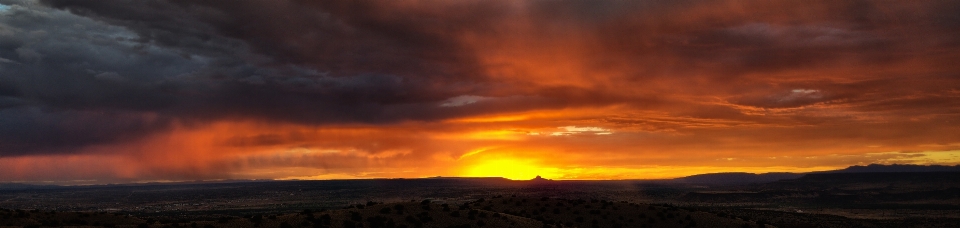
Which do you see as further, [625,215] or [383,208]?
[625,215]

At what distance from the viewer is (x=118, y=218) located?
78.6 meters

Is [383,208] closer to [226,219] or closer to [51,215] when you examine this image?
[226,219]

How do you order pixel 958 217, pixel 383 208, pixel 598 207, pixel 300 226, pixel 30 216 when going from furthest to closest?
pixel 958 217 → pixel 598 207 → pixel 30 216 → pixel 383 208 → pixel 300 226

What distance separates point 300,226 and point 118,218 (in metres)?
40.6

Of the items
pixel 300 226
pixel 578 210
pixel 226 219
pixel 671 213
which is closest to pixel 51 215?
pixel 226 219

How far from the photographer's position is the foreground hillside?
54.3m

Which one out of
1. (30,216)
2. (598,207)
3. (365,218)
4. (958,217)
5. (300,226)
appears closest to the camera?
(300,226)

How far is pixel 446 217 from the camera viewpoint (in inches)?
2386

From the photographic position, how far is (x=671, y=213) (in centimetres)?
7900

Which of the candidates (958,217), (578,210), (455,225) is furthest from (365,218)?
(958,217)

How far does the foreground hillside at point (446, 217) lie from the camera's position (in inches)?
2140

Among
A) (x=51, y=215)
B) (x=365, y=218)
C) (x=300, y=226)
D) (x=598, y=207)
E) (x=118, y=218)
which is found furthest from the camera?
(x=598, y=207)

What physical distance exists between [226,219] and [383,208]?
572 inches

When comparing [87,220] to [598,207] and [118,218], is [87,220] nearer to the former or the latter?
[118,218]
